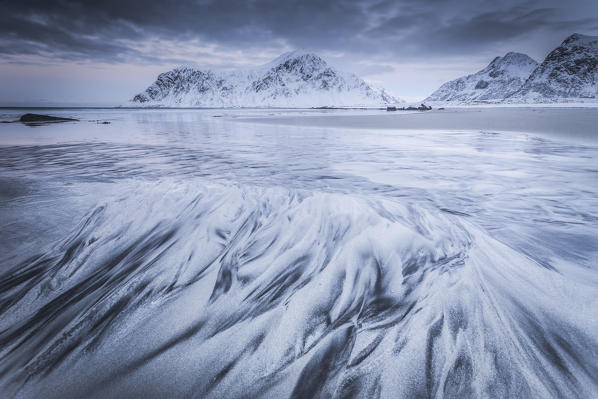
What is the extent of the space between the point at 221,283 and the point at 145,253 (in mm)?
815

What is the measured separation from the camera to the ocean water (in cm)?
120

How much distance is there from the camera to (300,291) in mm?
1758

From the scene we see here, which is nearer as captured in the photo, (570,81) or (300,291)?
(300,291)

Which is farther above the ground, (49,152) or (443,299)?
(443,299)

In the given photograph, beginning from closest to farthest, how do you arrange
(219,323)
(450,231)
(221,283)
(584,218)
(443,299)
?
(219,323) → (443,299) → (221,283) → (450,231) → (584,218)

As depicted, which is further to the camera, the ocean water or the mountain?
the mountain

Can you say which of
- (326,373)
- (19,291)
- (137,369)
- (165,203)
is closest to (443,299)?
(326,373)

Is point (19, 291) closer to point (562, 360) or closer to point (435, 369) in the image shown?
point (435, 369)

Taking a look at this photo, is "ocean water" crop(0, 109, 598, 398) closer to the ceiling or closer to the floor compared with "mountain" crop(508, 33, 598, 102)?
closer to the floor

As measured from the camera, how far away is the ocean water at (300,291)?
1195 millimetres

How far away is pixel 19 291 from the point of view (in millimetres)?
1729

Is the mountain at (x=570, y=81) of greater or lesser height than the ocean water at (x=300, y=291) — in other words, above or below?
above

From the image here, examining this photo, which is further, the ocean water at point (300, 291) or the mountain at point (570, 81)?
the mountain at point (570, 81)

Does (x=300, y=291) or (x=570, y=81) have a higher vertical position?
(x=570, y=81)
